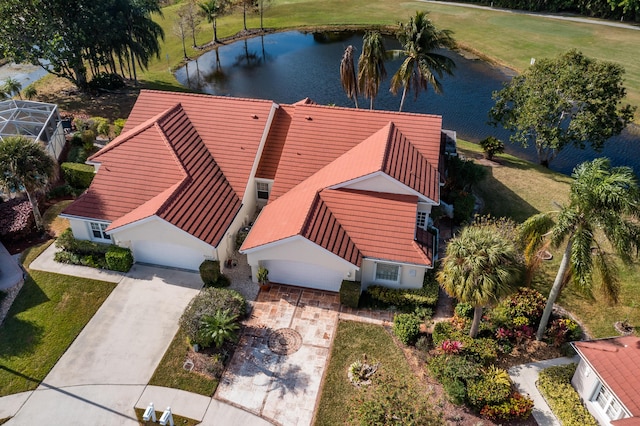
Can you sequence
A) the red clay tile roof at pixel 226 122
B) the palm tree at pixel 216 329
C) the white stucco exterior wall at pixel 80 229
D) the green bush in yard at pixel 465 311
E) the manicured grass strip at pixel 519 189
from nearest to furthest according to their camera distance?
the palm tree at pixel 216 329, the green bush in yard at pixel 465 311, the white stucco exterior wall at pixel 80 229, the red clay tile roof at pixel 226 122, the manicured grass strip at pixel 519 189

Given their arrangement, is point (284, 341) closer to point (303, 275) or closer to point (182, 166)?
point (303, 275)

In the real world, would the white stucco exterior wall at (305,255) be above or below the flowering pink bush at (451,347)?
above

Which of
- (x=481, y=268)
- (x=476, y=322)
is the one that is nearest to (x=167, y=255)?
(x=476, y=322)

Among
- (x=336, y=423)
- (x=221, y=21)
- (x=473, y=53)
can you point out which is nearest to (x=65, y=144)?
(x=336, y=423)

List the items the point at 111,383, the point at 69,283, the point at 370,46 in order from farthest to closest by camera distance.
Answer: the point at 370,46, the point at 69,283, the point at 111,383

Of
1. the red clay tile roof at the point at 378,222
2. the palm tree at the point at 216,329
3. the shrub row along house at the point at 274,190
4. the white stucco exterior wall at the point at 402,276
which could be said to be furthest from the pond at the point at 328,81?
the palm tree at the point at 216,329

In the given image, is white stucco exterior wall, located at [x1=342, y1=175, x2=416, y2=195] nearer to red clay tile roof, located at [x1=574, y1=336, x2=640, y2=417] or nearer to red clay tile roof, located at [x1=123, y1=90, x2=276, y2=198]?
red clay tile roof, located at [x1=123, y1=90, x2=276, y2=198]

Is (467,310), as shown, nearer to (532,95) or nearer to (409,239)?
(409,239)

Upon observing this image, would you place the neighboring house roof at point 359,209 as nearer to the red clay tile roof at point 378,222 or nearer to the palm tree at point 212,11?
the red clay tile roof at point 378,222
